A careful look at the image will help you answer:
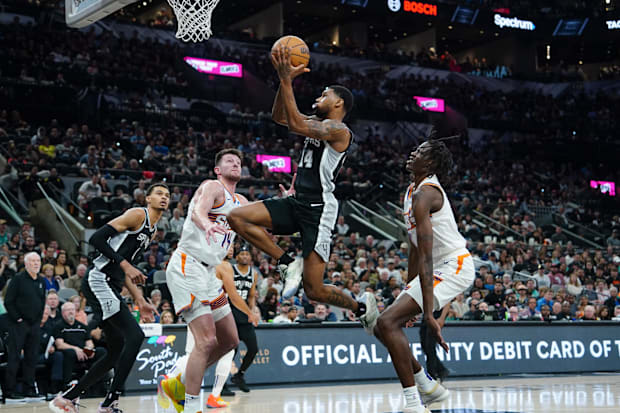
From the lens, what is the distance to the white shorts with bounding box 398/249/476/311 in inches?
258

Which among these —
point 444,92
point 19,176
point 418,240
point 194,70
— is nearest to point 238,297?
point 418,240

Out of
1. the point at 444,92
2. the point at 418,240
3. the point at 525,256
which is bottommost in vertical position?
the point at 525,256

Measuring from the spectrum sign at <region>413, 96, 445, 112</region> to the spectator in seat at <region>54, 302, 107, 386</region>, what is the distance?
27.8 meters

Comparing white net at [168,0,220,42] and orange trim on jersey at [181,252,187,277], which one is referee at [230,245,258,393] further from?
orange trim on jersey at [181,252,187,277]

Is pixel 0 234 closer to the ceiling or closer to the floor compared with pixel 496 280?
closer to the ceiling

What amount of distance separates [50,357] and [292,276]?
528 cm

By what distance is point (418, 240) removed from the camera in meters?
6.36

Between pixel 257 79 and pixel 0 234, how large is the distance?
1820cm

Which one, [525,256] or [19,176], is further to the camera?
[525,256]

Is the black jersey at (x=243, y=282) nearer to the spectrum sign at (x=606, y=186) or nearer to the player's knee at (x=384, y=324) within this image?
the player's knee at (x=384, y=324)

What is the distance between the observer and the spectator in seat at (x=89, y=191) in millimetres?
18005

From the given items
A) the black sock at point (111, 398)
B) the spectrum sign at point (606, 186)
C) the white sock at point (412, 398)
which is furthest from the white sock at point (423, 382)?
the spectrum sign at point (606, 186)

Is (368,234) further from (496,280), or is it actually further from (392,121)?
(392,121)

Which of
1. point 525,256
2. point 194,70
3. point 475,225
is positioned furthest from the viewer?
point 194,70
